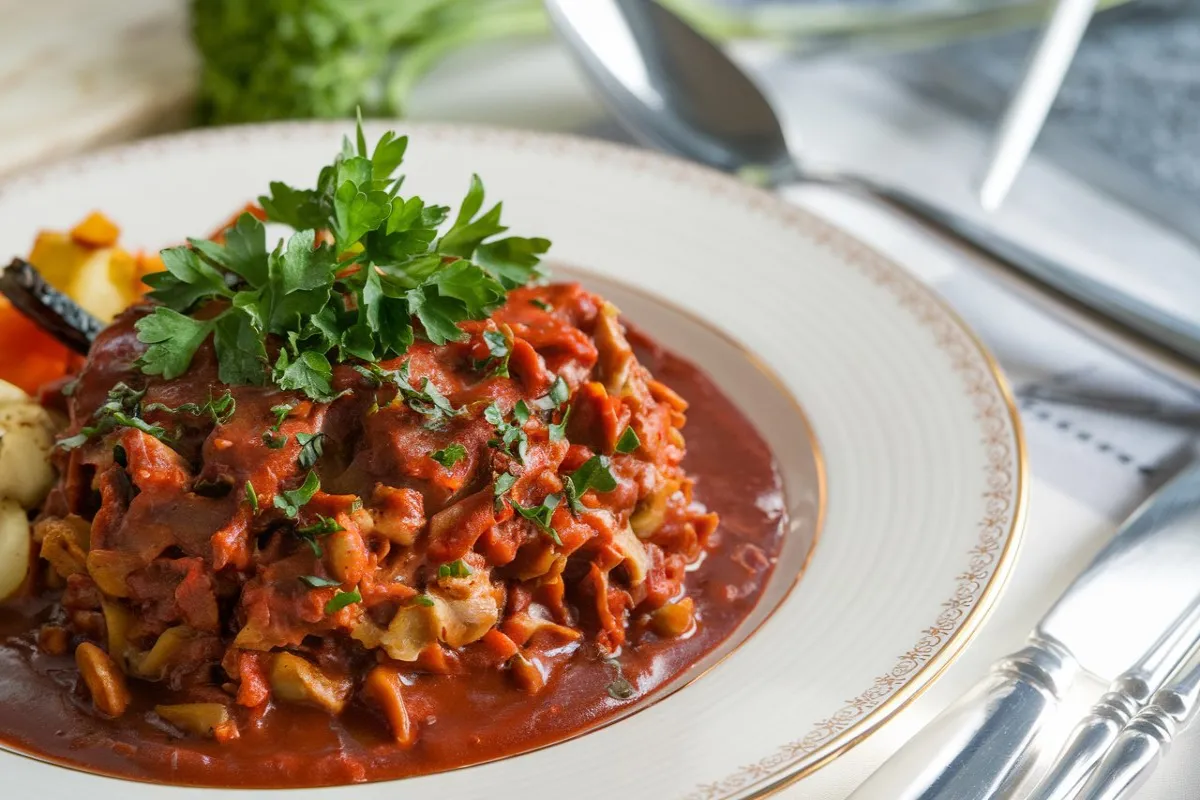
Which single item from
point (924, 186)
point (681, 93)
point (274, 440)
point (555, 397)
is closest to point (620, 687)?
point (555, 397)

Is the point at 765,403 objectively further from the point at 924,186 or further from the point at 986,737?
the point at 924,186

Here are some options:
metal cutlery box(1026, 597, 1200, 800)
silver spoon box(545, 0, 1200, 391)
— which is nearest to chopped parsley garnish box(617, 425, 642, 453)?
metal cutlery box(1026, 597, 1200, 800)

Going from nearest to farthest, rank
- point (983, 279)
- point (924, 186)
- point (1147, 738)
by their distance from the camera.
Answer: point (1147, 738) → point (983, 279) → point (924, 186)

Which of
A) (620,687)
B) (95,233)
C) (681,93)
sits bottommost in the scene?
(620,687)

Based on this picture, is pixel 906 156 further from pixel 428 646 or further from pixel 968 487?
pixel 428 646

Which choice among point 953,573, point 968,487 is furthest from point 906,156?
point 953,573

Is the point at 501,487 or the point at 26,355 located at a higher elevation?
the point at 26,355
